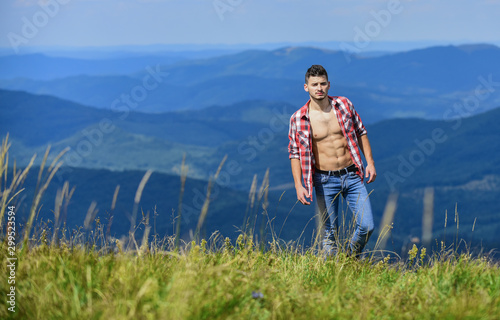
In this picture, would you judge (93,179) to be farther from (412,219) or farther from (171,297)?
(171,297)

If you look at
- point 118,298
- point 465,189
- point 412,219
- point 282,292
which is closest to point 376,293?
point 282,292

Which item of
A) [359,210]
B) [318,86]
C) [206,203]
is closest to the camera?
[206,203]

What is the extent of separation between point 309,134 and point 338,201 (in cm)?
68

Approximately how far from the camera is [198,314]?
106 inches

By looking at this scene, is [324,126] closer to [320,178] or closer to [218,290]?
[320,178]

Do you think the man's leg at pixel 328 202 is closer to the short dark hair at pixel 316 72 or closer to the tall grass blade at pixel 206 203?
the short dark hair at pixel 316 72

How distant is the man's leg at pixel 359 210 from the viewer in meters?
4.72

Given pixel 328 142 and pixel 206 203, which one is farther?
pixel 328 142

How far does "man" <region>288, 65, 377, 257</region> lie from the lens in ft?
16.1

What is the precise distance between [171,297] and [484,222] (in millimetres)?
156702

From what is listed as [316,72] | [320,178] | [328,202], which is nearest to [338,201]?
[328,202]

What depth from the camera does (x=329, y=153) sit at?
5047 mm

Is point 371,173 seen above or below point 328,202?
above

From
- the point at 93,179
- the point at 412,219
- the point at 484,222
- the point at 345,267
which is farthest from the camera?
the point at 93,179
